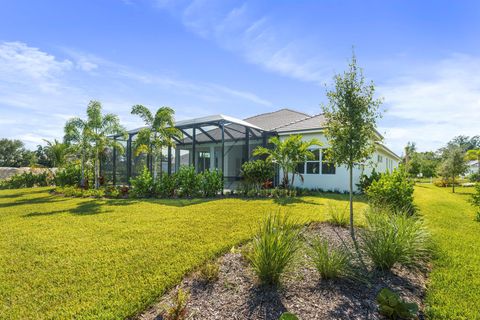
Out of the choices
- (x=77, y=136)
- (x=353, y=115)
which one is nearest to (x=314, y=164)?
(x=353, y=115)

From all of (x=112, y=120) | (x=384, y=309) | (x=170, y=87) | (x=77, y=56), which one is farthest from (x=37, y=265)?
(x=112, y=120)

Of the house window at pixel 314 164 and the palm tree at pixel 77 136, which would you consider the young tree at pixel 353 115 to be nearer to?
the house window at pixel 314 164

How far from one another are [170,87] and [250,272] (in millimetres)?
11066

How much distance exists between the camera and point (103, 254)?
4.62 meters

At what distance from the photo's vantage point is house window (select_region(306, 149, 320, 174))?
15.0m

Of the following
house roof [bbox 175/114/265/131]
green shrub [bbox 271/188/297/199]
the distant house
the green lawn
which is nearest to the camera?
the green lawn

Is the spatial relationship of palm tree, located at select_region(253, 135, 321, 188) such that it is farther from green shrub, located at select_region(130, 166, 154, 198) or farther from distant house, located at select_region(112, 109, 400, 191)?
green shrub, located at select_region(130, 166, 154, 198)

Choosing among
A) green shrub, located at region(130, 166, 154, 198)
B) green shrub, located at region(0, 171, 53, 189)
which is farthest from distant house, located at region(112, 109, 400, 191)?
green shrub, located at region(0, 171, 53, 189)

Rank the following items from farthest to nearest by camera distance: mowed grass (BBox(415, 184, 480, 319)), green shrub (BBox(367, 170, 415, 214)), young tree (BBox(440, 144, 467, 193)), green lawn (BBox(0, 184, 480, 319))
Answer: young tree (BBox(440, 144, 467, 193)) < green shrub (BBox(367, 170, 415, 214)) < green lawn (BBox(0, 184, 480, 319)) < mowed grass (BBox(415, 184, 480, 319))

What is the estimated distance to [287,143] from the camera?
12438 mm

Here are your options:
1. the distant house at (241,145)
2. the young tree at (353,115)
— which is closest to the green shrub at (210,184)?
the distant house at (241,145)

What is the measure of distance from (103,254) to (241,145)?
15.7 meters

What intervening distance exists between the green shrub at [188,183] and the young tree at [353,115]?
7.94 meters

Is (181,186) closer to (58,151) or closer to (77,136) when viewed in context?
(77,136)
